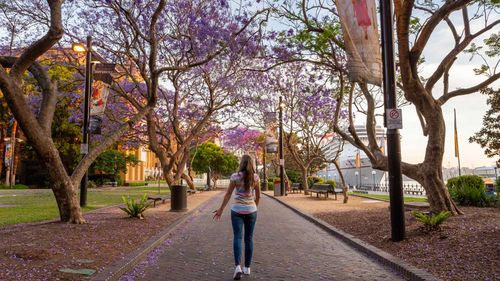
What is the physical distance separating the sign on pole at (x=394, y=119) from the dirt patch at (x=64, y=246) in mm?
5506

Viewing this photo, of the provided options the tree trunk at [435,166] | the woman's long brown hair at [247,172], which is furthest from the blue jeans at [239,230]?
the tree trunk at [435,166]

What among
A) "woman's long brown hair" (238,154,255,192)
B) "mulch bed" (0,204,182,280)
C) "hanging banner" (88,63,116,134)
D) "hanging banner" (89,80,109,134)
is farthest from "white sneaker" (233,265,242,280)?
"hanging banner" (89,80,109,134)

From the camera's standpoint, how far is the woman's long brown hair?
586 centimetres

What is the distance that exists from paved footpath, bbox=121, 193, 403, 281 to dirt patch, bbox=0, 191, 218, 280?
0.69m

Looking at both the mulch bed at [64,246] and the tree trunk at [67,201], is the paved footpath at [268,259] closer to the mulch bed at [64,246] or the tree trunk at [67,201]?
the mulch bed at [64,246]

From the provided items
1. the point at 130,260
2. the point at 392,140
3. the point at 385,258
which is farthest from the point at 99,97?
the point at 385,258

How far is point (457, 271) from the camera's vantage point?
19.2 feet

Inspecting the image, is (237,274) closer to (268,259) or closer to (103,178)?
(268,259)

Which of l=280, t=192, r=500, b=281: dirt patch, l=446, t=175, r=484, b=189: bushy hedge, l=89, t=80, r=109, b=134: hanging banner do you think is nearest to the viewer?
l=280, t=192, r=500, b=281: dirt patch

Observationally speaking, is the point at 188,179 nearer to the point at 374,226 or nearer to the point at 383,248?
the point at 374,226

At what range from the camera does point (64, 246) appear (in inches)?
302

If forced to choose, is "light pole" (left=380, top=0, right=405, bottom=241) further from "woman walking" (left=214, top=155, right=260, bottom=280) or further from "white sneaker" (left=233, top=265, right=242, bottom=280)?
"white sneaker" (left=233, top=265, right=242, bottom=280)

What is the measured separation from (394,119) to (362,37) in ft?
5.83

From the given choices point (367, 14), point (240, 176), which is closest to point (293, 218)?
point (367, 14)
